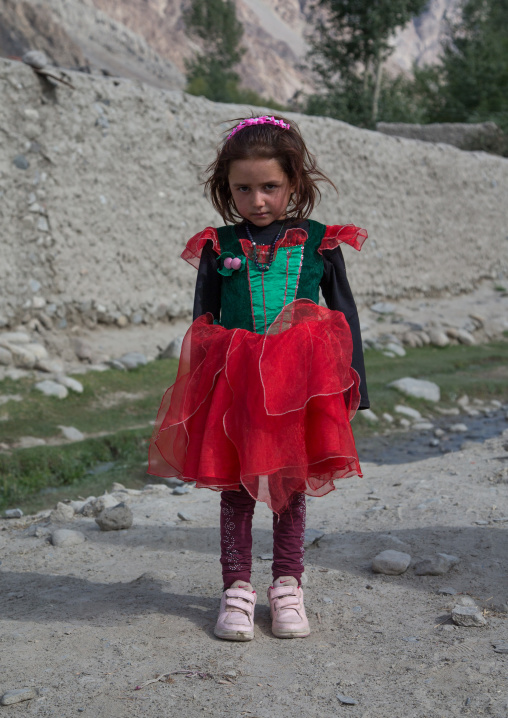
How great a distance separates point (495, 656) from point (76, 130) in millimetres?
5938

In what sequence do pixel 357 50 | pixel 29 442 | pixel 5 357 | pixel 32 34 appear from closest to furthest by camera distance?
pixel 29 442, pixel 5 357, pixel 357 50, pixel 32 34

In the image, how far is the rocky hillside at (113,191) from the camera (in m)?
6.35

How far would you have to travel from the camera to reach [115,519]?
330cm

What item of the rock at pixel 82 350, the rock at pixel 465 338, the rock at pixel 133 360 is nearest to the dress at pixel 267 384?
the rock at pixel 133 360

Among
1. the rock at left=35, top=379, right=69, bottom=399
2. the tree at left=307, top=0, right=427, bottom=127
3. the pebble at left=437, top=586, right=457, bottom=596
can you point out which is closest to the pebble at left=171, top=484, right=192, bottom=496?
the rock at left=35, top=379, right=69, bottom=399

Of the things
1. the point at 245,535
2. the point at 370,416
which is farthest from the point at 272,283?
the point at 370,416

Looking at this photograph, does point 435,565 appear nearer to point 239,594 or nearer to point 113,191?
point 239,594

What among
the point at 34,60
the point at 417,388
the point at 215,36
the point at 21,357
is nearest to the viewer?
the point at 21,357

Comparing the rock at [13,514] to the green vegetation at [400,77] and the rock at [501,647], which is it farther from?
→ the green vegetation at [400,77]

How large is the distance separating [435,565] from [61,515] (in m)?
1.83

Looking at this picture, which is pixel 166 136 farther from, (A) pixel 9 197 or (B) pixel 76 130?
(A) pixel 9 197

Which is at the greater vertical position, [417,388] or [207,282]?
[207,282]

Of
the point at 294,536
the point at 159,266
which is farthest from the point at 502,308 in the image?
the point at 294,536

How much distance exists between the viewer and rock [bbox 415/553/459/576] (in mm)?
2602
